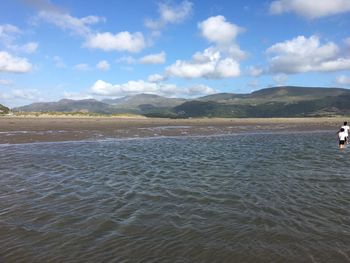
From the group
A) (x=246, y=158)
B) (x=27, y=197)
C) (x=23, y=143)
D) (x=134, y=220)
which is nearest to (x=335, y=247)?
(x=134, y=220)

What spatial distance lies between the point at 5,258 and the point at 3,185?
7.25 meters

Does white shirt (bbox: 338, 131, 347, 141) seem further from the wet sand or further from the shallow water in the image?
the wet sand

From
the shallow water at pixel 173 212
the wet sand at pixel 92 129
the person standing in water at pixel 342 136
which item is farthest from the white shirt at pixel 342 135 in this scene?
the wet sand at pixel 92 129

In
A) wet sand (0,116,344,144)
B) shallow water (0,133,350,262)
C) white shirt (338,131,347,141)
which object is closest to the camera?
shallow water (0,133,350,262)

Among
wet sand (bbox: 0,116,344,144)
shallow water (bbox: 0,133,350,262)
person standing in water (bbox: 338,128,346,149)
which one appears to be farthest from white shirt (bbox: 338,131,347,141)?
wet sand (bbox: 0,116,344,144)

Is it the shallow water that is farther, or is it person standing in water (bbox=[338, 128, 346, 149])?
person standing in water (bbox=[338, 128, 346, 149])

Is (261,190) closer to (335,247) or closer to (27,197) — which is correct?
(335,247)

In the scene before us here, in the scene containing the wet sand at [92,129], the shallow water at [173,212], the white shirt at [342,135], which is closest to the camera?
the shallow water at [173,212]

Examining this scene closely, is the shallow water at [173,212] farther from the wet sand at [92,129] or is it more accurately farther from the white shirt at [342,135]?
the wet sand at [92,129]

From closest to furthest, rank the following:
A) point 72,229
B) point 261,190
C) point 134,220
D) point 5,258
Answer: point 5,258, point 72,229, point 134,220, point 261,190

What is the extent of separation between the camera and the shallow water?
7804 mm

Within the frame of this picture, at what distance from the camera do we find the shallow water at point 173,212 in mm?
7804

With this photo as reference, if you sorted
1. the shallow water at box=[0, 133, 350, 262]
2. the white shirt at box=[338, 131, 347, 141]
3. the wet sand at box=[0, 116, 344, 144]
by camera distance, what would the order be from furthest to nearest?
1. the wet sand at box=[0, 116, 344, 144]
2. the white shirt at box=[338, 131, 347, 141]
3. the shallow water at box=[0, 133, 350, 262]

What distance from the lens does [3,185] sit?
1390 cm
